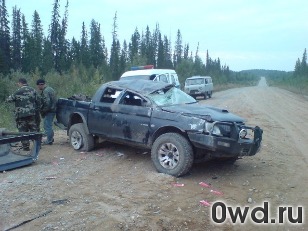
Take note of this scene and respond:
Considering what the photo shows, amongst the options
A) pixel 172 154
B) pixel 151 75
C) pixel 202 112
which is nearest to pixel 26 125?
pixel 172 154

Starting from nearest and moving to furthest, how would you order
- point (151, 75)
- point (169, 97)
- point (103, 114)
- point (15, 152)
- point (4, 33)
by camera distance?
point (169, 97) < point (103, 114) < point (15, 152) < point (151, 75) < point (4, 33)

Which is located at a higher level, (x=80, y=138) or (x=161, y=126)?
(x=161, y=126)

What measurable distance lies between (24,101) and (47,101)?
78 cm

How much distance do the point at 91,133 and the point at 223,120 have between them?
3489mm

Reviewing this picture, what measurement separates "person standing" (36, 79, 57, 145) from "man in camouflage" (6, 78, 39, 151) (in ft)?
1.12

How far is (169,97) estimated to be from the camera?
7.63 m

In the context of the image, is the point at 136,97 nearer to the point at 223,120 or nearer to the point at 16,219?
the point at 223,120

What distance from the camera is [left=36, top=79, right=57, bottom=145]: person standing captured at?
928cm

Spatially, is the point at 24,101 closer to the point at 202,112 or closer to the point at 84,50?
the point at 202,112

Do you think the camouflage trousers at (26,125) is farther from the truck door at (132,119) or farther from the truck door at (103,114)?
the truck door at (132,119)

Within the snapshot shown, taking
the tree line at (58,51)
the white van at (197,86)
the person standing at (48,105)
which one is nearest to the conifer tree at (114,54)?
the tree line at (58,51)

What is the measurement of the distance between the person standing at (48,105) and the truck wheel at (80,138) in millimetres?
1050

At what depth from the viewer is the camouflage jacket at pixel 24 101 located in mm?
8531

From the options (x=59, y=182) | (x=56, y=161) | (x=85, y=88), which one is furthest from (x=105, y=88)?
(x=85, y=88)
